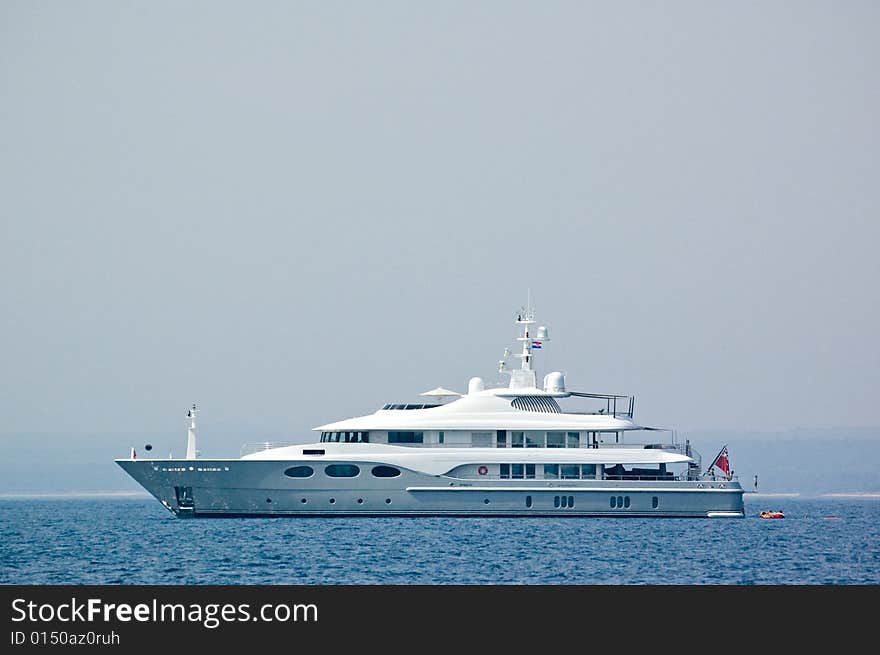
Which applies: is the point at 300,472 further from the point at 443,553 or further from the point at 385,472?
the point at 443,553

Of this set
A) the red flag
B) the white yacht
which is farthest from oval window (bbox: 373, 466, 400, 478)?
the red flag

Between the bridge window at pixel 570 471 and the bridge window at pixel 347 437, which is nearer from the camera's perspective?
the bridge window at pixel 347 437

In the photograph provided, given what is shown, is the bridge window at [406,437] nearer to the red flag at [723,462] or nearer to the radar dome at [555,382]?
the radar dome at [555,382]

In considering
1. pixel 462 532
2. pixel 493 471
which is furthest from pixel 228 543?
pixel 493 471

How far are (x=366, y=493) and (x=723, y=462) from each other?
1547 cm

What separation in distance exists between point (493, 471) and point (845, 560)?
16378mm

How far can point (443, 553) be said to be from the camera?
48625 millimetres

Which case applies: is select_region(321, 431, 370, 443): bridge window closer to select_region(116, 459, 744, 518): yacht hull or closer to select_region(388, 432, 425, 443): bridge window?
select_region(388, 432, 425, 443): bridge window

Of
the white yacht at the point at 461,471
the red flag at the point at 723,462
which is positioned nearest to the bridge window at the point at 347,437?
the white yacht at the point at 461,471

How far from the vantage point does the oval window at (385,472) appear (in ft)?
200

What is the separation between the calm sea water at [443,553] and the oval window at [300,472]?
73.0 inches

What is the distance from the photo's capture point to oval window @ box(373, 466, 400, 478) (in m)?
61.0

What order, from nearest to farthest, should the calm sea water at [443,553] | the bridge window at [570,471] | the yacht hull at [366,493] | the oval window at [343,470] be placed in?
the calm sea water at [443,553] → the yacht hull at [366,493] → the oval window at [343,470] → the bridge window at [570,471]

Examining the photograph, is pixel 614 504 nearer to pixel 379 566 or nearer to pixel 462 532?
pixel 462 532
